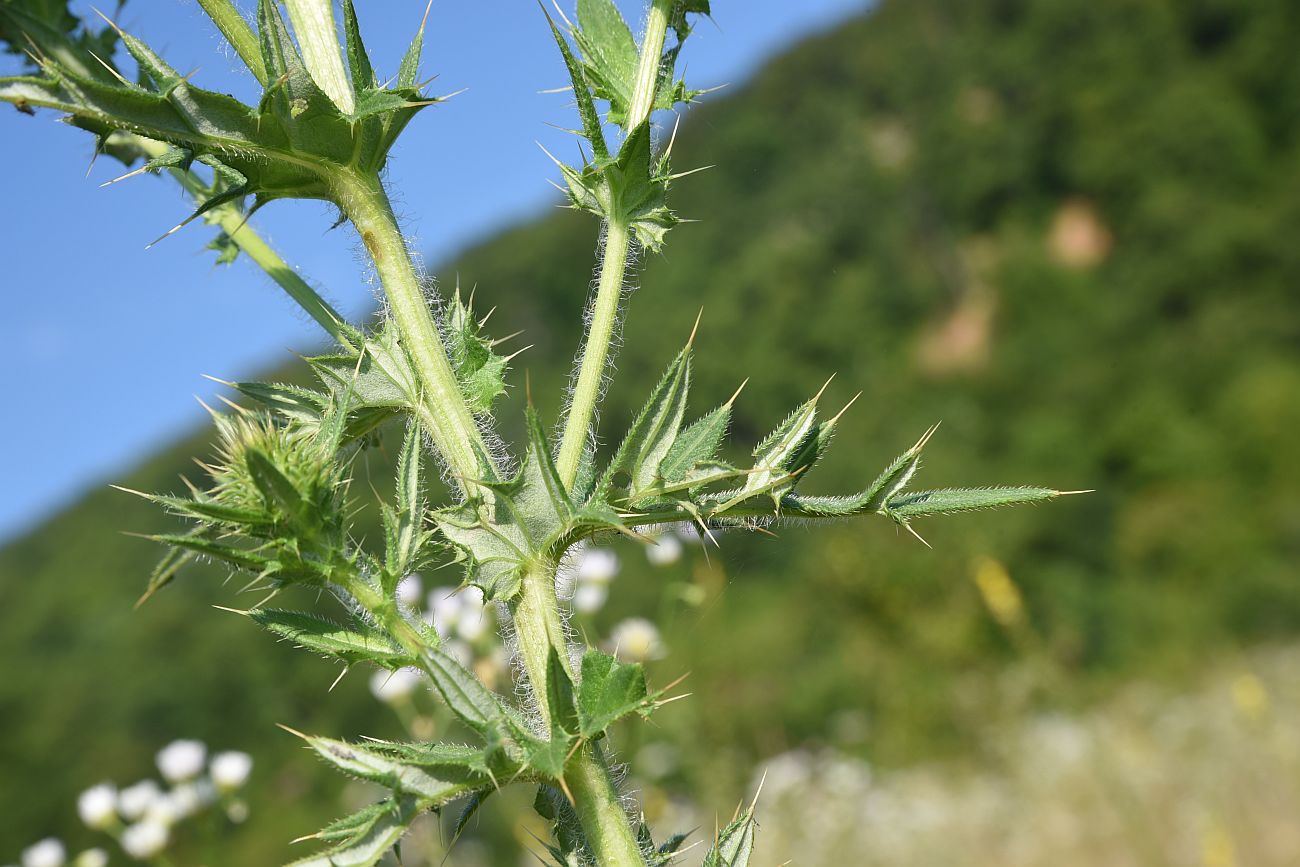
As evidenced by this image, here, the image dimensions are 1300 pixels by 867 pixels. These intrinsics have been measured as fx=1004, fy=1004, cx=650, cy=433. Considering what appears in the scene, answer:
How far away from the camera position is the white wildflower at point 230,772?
13.8ft

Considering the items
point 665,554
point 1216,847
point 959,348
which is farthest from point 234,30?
point 959,348

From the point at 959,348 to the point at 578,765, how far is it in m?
50.1

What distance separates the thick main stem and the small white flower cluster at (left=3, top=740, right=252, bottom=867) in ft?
10.5

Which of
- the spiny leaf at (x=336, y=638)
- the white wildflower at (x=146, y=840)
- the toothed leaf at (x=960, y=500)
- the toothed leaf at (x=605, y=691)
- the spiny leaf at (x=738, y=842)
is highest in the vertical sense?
the spiny leaf at (x=336, y=638)

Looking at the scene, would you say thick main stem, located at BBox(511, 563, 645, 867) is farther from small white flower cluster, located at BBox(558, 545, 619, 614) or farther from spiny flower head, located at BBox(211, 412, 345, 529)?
small white flower cluster, located at BBox(558, 545, 619, 614)

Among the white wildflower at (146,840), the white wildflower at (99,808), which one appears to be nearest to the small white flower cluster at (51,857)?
the white wildflower at (99,808)

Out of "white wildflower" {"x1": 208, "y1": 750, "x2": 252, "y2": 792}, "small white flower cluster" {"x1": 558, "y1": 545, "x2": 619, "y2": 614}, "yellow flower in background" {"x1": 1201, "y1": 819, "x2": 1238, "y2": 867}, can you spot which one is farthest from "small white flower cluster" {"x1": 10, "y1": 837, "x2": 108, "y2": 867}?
"yellow flower in background" {"x1": 1201, "y1": 819, "x2": 1238, "y2": 867}

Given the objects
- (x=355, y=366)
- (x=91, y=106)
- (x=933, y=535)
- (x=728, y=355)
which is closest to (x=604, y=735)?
(x=355, y=366)

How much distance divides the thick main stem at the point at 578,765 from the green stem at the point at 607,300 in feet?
0.57

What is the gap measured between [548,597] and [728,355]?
38.3 metres

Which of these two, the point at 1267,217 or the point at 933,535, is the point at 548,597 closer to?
the point at 933,535

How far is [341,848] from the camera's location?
1284mm

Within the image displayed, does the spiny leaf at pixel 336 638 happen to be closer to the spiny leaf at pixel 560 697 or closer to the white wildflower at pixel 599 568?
the spiny leaf at pixel 560 697

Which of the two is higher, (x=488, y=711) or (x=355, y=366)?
(x=355, y=366)
